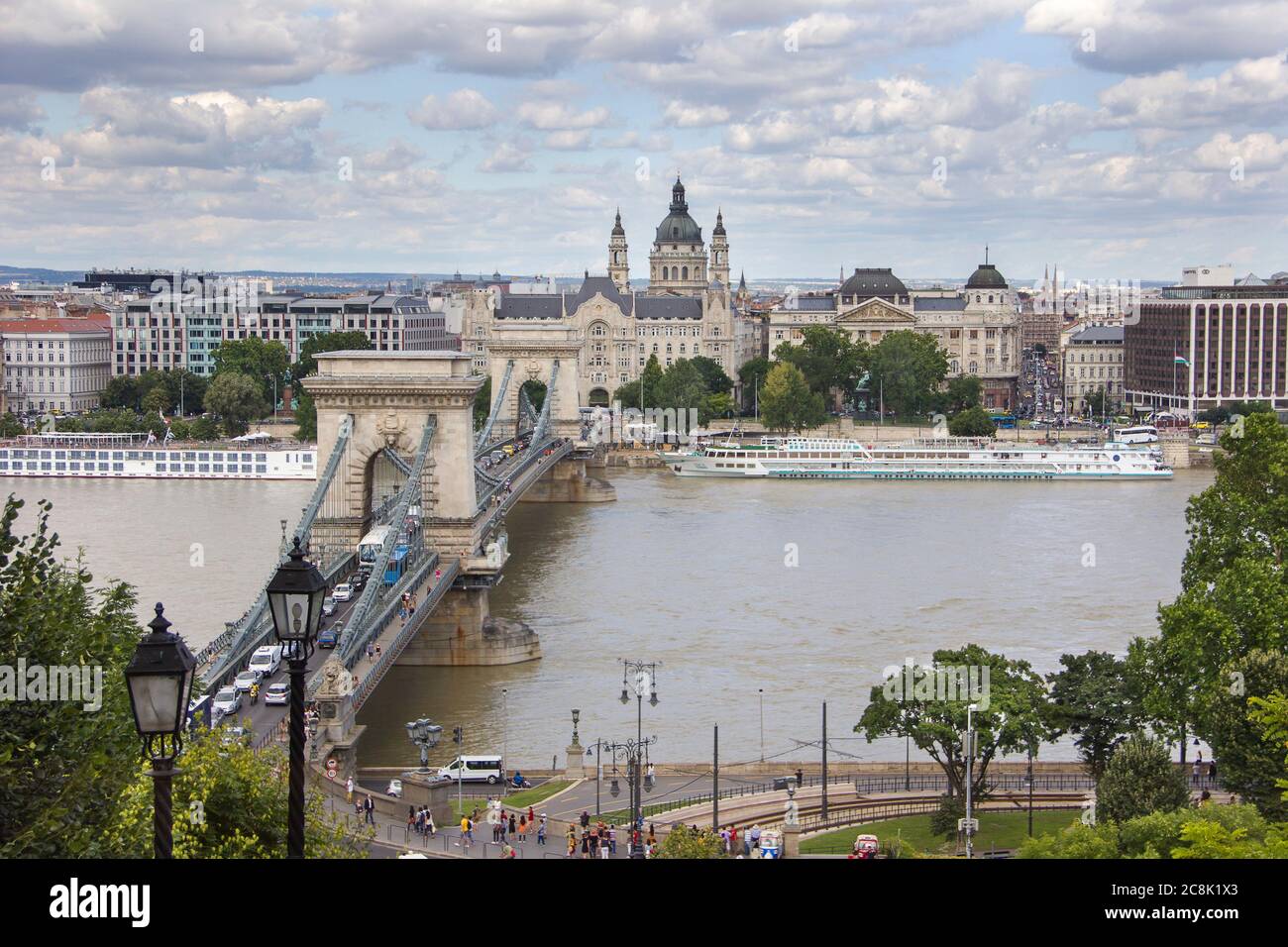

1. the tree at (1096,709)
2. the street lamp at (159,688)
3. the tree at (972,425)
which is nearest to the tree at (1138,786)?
the tree at (1096,709)

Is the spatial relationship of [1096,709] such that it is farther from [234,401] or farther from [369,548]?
[234,401]

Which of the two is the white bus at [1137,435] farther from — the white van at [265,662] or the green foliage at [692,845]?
the green foliage at [692,845]

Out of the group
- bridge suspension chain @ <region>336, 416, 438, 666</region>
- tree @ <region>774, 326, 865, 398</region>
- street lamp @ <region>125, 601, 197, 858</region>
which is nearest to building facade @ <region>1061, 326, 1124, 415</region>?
tree @ <region>774, 326, 865, 398</region>

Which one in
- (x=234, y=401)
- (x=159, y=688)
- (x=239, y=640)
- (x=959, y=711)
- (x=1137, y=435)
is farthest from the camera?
(x=234, y=401)

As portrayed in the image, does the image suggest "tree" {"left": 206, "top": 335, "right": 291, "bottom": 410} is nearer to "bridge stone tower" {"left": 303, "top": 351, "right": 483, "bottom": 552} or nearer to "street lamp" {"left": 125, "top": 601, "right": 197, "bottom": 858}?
"bridge stone tower" {"left": 303, "top": 351, "right": 483, "bottom": 552}

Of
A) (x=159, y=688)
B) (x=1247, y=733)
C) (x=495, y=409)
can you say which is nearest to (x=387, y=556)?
(x=1247, y=733)

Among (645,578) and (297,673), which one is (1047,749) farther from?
(297,673)
